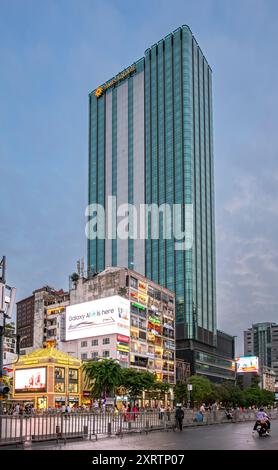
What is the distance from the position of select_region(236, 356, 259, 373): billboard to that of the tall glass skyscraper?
16596 millimetres

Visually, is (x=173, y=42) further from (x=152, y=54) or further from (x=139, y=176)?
(x=139, y=176)

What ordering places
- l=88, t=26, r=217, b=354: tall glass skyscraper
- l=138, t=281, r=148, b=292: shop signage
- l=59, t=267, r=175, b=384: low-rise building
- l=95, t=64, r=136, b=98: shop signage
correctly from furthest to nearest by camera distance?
l=95, t=64, r=136, b=98: shop signage, l=88, t=26, r=217, b=354: tall glass skyscraper, l=138, t=281, r=148, b=292: shop signage, l=59, t=267, r=175, b=384: low-rise building

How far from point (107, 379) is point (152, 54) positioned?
11541 cm

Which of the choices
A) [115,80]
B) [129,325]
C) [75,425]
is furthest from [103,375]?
[115,80]

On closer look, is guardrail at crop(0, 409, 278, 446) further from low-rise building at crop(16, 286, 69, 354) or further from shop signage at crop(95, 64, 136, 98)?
shop signage at crop(95, 64, 136, 98)

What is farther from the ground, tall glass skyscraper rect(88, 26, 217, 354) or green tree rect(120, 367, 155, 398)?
tall glass skyscraper rect(88, 26, 217, 354)

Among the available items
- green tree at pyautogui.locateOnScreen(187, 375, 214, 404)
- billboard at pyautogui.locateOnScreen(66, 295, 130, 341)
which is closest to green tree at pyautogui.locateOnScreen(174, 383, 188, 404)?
green tree at pyautogui.locateOnScreen(187, 375, 214, 404)

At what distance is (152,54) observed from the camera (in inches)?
6663

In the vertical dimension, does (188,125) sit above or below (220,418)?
above

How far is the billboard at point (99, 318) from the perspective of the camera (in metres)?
101

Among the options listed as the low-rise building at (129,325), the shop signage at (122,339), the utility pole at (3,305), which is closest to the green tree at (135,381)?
the low-rise building at (129,325)

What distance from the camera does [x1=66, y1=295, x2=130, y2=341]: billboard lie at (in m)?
101

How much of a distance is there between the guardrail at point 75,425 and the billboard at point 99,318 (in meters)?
62.6
